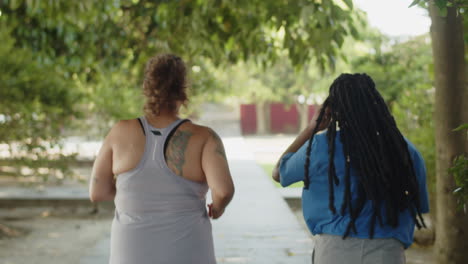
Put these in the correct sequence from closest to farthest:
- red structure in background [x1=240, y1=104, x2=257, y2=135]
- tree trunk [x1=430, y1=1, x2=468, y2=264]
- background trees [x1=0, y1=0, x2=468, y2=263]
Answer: tree trunk [x1=430, y1=1, x2=468, y2=264] → background trees [x1=0, y1=0, x2=468, y2=263] → red structure in background [x1=240, y1=104, x2=257, y2=135]

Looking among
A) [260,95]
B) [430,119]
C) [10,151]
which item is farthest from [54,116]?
[260,95]

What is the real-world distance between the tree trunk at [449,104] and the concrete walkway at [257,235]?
1690 millimetres

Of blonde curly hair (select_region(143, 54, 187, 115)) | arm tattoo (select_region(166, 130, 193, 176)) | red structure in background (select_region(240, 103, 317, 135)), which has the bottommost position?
red structure in background (select_region(240, 103, 317, 135))

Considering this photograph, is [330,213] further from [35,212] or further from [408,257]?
[35,212]

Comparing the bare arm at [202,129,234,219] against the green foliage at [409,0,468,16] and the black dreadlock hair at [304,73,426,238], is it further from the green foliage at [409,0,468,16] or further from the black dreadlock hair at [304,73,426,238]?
the green foliage at [409,0,468,16]

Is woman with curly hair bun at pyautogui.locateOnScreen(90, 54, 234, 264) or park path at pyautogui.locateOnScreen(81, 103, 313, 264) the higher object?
woman with curly hair bun at pyautogui.locateOnScreen(90, 54, 234, 264)

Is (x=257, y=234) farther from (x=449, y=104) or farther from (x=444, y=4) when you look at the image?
(x=444, y=4)

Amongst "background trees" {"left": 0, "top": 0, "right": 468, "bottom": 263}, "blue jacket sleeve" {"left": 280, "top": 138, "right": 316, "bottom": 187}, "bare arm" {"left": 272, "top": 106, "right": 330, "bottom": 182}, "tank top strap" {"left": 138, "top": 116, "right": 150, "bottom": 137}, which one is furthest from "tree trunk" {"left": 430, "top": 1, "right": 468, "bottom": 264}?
"tank top strap" {"left": 138, "top": 116, "right": 150, "bottom": 137}

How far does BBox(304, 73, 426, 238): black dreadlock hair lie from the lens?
247 cm

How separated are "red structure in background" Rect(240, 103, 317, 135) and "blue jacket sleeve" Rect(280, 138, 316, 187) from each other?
132ft

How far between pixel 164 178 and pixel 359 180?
2.74 ft

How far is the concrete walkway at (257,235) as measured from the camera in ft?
21.7

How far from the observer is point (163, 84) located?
9.29ft

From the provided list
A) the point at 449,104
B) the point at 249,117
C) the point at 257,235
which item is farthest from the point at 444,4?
the point at 249,117
